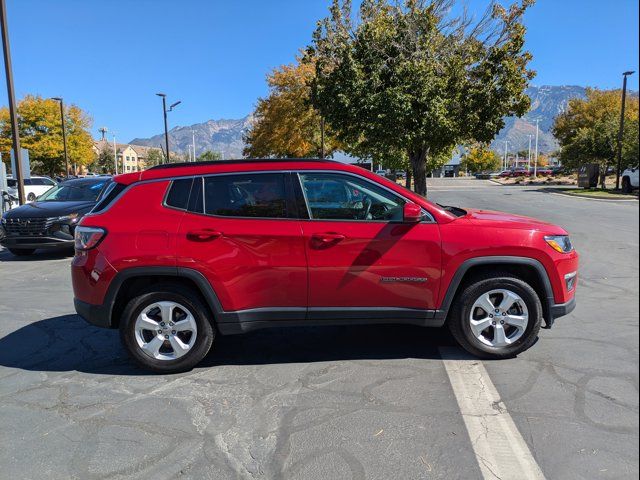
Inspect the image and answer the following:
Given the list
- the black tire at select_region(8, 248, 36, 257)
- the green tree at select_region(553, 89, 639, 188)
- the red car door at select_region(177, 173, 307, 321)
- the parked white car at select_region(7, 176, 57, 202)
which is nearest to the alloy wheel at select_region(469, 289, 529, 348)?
the red car door at select_region(177, 173, 307, 321)

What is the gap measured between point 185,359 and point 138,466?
4.33 ft

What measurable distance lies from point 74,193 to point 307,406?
10160mm

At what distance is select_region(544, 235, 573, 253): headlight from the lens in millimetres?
4227

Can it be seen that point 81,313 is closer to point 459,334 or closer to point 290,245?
point 290,245

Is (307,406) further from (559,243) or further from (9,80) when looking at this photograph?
(9,80)

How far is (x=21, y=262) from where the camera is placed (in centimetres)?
1006

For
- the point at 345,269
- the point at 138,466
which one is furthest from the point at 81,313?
the point at 345,269

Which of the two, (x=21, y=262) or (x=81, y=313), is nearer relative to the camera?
(x=81, y=313)

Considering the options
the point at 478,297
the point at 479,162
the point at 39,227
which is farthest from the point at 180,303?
the point at 479,162

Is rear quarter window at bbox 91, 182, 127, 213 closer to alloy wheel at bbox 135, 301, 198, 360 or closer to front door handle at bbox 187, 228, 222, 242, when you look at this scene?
front door handle at bbox 187, 228, 222, 242

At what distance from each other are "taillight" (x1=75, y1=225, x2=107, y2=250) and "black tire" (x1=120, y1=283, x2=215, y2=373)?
0.59 m

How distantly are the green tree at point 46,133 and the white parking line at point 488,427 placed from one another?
49783 millimetres

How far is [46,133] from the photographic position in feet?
151

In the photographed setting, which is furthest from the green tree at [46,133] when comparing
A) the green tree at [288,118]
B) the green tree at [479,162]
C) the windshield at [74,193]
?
the green tree at [479,162]
